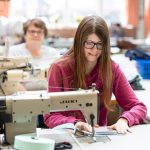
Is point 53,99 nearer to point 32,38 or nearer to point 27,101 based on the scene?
point 27,101

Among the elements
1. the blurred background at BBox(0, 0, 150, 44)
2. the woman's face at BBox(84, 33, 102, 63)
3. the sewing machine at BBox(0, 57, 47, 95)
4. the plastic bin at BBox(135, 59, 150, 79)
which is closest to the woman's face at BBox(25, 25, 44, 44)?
the plastic bin at BBox(135, 59, 150, 79)

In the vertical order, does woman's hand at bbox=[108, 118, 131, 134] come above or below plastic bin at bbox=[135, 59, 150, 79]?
below

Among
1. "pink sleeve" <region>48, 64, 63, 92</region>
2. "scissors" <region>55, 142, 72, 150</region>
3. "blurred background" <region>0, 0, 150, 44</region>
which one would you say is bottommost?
"scissors" <region>55, 142, 72, 150</region>

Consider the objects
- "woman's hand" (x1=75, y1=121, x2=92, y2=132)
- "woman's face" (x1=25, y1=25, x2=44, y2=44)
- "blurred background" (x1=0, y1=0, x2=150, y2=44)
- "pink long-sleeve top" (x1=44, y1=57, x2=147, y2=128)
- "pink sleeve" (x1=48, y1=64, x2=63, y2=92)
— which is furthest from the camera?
"blurred background" (x1=0, y1=0, x2=150, y2=44)

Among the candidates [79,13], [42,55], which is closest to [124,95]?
[42,55]


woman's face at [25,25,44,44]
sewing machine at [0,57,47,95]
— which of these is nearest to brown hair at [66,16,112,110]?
sewing machine at [0,57,47,95]

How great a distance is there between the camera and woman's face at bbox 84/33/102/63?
6.26ft

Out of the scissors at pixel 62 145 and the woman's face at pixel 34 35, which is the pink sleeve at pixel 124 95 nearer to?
the scissors at pixel 62 145

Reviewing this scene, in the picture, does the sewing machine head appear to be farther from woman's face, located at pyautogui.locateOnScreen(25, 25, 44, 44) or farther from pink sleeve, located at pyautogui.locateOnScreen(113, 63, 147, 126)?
woman's face, located at pyautogui.locateOnScreen(25, 25, 44, 44)

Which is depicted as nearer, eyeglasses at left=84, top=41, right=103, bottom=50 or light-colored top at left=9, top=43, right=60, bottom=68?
eyeglasses at left=84, top=41, right=103, bottom=50

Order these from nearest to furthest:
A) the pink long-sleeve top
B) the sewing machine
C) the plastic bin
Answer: the pink long-sleeve top, the sewing machine, the plastic bin

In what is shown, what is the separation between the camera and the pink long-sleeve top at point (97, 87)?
191 centimetres

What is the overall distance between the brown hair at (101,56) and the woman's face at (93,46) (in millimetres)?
18

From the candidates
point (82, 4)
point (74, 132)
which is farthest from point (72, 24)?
point (74, 132)
